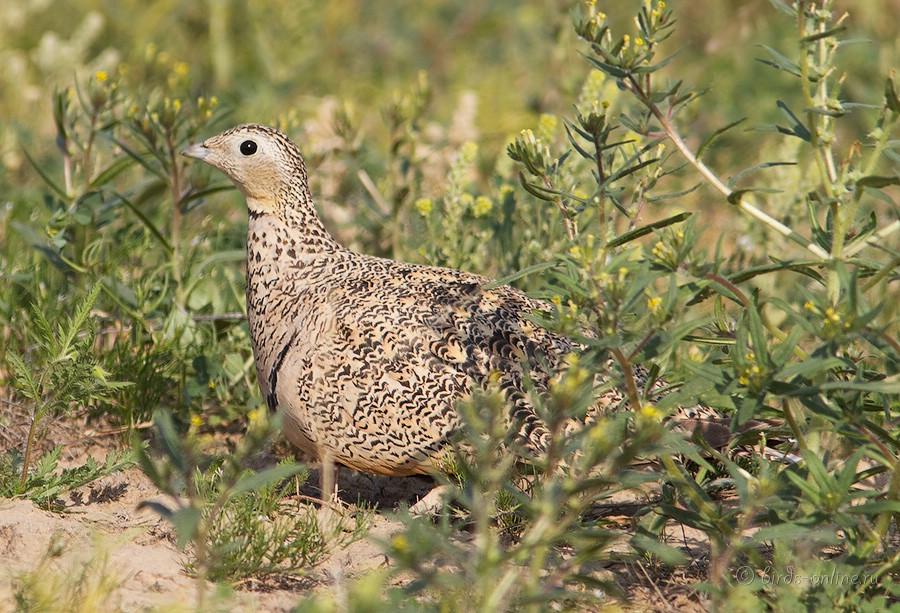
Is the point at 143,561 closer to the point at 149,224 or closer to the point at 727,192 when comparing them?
the point at 149,224

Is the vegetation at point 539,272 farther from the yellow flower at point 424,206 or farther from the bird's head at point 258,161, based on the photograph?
the bird's head at point 258,161

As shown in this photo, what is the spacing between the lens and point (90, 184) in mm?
5758

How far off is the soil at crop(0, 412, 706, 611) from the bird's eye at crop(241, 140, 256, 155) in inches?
62.3

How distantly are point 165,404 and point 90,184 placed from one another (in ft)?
3.94

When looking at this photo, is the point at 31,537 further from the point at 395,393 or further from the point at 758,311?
the point at 758,311

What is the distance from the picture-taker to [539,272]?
4.83 m

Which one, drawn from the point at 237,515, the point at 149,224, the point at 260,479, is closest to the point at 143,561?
the point at 237,515

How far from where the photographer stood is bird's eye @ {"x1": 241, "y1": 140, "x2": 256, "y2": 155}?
5.27 metres

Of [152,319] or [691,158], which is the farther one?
[152,319]

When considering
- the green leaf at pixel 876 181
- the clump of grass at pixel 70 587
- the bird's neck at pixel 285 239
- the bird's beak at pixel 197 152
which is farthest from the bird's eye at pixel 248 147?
the green leaf at pixel 876 181

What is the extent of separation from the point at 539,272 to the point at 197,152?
1.69 meters

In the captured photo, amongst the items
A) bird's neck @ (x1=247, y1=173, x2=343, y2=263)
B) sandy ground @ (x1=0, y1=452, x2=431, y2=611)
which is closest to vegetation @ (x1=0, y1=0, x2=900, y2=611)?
sandy ground @ (x1=0, y1=452, x2=431, y2=611)

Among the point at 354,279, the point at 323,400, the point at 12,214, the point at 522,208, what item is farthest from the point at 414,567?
the point at 12,214

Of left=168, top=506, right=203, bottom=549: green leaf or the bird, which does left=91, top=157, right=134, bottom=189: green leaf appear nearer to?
the bird
